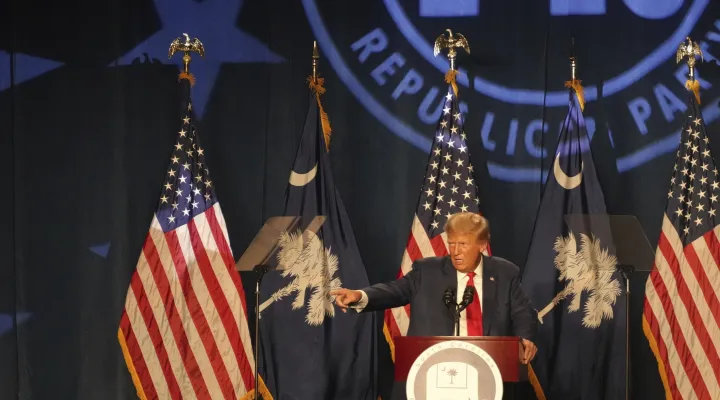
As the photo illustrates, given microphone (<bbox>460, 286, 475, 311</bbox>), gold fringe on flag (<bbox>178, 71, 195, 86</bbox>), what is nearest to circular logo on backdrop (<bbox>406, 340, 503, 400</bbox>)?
microphone (<bbox>460, 286, 475, 311</bbox>)

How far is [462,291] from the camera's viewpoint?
4.16 metres

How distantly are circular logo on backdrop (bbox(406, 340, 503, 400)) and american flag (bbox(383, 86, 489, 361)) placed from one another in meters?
2.30

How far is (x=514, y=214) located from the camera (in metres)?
6.04

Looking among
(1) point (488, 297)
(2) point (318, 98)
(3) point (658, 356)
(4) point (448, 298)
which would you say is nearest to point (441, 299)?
(1) point (488, 297)

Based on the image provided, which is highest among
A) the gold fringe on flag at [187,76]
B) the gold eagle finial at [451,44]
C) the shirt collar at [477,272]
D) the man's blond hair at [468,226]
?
the gold eagle finial at [451,44]

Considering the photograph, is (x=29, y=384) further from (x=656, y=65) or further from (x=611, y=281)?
(x=656, y=65)

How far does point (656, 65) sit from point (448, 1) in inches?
54.1

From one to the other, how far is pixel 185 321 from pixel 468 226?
230cm

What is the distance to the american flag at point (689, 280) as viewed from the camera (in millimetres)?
5383

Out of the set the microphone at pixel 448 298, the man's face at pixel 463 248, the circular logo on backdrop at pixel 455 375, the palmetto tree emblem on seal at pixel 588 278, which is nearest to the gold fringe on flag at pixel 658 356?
the palmetto tree emblem on seal at pixel 588 278

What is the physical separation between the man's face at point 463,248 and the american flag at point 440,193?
1.50 meters

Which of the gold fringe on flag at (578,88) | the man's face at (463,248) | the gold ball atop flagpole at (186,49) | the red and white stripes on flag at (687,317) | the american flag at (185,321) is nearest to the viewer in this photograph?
the man's face at (463,248)

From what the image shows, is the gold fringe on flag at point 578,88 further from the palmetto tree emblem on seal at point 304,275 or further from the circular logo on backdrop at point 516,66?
the palmetto tree emblem on seal at point 304,275

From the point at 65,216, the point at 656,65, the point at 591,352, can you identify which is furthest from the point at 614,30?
the point at 65,216
